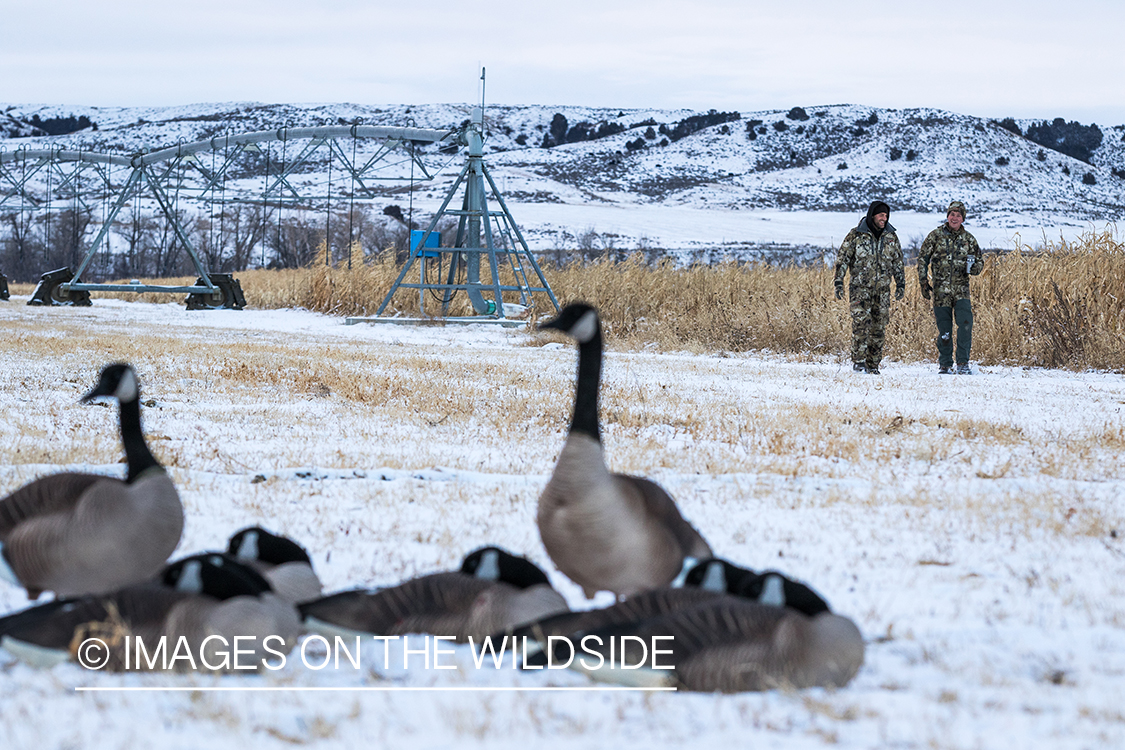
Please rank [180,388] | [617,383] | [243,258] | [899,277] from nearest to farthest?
[180,388] → [617,383] → [899,277] → [243,258]

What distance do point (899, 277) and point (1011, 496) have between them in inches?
335

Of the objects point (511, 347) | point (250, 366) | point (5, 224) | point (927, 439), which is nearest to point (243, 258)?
point (5, 224)

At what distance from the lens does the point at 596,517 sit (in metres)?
3.04

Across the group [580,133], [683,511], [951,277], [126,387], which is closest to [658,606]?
[126,387]

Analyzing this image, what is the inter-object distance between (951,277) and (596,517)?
11.2 m

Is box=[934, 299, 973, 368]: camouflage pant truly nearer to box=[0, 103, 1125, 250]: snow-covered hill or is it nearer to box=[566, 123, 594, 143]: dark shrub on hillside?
box=[0, 103, 1125, 250]: snow-covered hill

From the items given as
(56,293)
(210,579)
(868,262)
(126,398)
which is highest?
(868,262)

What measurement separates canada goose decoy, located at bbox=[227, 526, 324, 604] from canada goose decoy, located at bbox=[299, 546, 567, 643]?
0.22 meters

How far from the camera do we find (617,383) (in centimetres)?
1072

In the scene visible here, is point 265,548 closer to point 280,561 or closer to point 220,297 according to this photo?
point 280,561

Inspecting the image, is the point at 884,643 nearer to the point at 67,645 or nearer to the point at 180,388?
the point at 67,645

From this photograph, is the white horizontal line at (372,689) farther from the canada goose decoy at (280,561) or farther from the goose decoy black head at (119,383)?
the goose decoy black head at (119,383)

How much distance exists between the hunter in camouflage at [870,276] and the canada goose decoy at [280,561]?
35.2 feet

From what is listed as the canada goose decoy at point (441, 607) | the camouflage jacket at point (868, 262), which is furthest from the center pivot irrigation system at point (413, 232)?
the canada goose decoy at point (441, 607)
